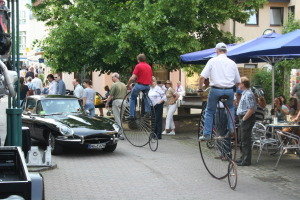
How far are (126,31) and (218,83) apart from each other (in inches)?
377

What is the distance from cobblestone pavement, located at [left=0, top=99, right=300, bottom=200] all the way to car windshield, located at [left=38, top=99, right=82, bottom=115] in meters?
1.16

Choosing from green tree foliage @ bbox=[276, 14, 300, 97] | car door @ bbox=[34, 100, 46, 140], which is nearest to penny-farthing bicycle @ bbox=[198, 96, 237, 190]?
car door @ bbox=[34, 100, 46, 140]

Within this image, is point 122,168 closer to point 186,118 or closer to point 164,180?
point 164,180

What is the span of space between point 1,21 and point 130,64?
1297cm

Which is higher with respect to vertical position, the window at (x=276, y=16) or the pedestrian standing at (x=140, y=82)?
the window at (x=276, y=16)

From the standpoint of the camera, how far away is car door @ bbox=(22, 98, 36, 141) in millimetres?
14758

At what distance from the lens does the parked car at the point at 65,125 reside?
13312 mm

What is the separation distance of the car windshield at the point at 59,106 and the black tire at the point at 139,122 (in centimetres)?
137

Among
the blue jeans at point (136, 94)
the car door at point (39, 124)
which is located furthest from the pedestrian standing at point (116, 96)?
the blue jeans at point (136, 94)

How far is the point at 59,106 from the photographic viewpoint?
49.5ft

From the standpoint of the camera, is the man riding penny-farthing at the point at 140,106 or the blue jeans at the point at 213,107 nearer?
the blue jeans at the point at 213,107

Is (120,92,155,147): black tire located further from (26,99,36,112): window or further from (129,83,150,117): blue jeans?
(26,99,36,112): window

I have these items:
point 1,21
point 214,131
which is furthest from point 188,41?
point 1,21

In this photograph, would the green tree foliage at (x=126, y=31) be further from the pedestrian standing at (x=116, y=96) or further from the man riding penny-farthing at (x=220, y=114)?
the man riding penny-farthing at (x=220, y=114)
